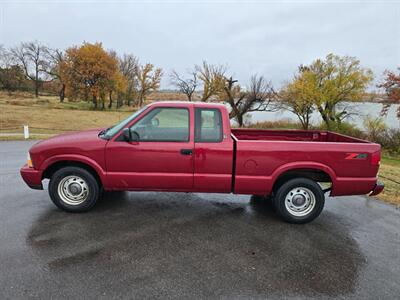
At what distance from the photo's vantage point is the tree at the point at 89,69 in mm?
41375

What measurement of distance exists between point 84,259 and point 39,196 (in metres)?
2.57

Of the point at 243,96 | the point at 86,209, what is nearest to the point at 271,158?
the point at 86,209

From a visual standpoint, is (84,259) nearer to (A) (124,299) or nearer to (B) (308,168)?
(A) (124,299)

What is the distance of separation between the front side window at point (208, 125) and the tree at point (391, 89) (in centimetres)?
2449

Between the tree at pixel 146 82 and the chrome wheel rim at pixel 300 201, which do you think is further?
the tree at pixel 146 82

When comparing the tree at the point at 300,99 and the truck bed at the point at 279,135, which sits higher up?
the tree at the point at 300,99

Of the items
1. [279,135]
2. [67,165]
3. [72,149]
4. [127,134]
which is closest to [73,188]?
[67,165]

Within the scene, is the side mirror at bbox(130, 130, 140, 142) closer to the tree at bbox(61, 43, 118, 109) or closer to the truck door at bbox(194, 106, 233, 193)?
the truck door at bbox(194, 106, 233, 193)

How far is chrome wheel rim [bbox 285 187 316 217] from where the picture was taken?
4.18 meters

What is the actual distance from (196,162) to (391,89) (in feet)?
90.4

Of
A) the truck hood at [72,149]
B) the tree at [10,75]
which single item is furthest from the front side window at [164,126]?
the tree at [10,75]

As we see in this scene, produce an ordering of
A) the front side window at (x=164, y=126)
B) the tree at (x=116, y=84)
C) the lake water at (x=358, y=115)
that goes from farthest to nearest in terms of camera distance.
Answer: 1. the tree at (x=116, y=84)
2. the lake water at (x=358, y=115)
3. the front side window at (x=164, y=126)

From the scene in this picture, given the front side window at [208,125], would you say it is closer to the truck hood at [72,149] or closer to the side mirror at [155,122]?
the side mirror at [155,122]

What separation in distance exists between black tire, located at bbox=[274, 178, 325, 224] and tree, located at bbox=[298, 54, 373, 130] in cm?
2539
